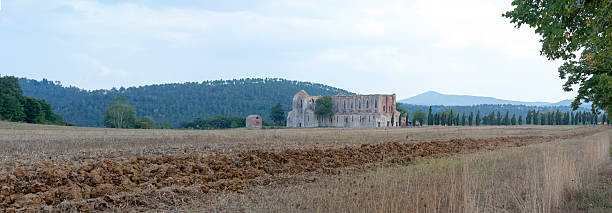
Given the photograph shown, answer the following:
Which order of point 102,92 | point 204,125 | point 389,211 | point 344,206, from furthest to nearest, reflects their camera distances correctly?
point 102,92 < point 204,125 < point 344,206 < point 389,211

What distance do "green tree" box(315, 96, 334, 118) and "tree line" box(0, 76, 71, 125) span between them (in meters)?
66.5

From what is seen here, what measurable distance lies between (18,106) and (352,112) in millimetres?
79735

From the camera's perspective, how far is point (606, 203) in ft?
30.6

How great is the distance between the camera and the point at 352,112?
12412cm

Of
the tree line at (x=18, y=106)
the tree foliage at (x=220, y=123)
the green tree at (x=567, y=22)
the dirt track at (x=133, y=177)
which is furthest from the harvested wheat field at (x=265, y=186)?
the tree foliage at (x=220, y=123)

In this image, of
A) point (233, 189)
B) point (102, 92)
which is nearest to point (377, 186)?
point (233, 189)

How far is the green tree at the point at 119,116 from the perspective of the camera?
341ft

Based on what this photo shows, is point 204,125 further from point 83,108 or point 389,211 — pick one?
point 389,211

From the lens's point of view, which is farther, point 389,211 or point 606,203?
point 606,203

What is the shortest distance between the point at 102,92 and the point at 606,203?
666ft

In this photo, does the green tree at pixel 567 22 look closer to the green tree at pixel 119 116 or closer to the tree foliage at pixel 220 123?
the green tree at pixel 119 116

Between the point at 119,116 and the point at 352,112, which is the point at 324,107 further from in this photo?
the point at 119,116

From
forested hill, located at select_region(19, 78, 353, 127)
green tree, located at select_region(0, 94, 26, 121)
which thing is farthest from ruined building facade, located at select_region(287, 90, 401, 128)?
green tree, located at select_region(0, 94, 26, 121)

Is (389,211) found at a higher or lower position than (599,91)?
lower
